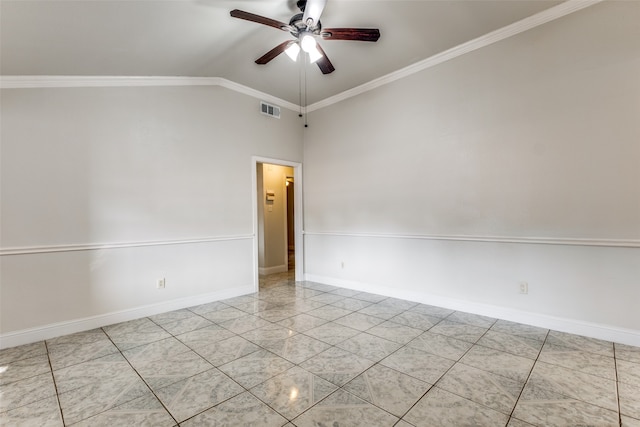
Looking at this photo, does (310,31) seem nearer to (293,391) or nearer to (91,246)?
(293,391)

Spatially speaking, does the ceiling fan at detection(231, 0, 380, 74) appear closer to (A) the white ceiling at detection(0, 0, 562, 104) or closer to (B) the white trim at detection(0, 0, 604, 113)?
(A) the white ceiling at detection(0, 0, 562, 104)

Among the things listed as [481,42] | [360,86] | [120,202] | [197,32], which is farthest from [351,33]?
[120,202]

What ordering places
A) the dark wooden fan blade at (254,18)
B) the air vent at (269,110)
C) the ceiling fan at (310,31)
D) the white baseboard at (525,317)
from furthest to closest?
the air vent at (269,110) < the white baseboard at (525,317) < the ceiling fan at (310,31) < the dark wooden fan blade at (254,18)

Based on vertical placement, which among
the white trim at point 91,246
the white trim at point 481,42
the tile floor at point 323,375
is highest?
the white trim at point 481,42

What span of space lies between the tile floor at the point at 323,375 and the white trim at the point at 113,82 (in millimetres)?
2547

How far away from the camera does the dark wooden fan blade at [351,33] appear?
2437 millimetres

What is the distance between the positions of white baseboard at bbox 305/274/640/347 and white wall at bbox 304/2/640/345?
0.01 m

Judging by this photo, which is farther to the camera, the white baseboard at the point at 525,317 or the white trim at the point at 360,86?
the white trim at the point at 360,86

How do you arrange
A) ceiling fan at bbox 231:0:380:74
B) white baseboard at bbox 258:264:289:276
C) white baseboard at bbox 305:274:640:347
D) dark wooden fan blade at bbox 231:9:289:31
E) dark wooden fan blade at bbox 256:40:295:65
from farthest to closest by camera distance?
1. white baseboard at bbox 258:264:289:276
2. dark wooden fan blade at bbox 256:40:295:65
3. white baseboard at bbox 305:274:640:347
4. ceiling fan at bbox 231:0:380:74
5. dark wooden fan blade at bbox 231:9:289:31

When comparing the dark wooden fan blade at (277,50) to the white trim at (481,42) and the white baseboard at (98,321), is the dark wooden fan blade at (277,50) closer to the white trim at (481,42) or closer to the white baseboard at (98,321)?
the white trim at (481,42)

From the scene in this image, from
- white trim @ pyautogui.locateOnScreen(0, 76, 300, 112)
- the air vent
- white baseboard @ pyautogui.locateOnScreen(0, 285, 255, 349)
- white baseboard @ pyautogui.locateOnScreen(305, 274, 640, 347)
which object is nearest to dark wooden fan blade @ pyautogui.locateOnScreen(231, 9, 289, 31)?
white trim @ pyautogui.locateOnScreen(0, 76, 300, 112)

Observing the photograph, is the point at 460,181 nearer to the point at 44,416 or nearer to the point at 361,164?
the point at 361,164

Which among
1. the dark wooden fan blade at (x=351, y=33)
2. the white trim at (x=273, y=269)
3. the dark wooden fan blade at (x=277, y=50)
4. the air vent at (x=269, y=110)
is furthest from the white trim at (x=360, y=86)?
the white trim at (x=273, y=269)

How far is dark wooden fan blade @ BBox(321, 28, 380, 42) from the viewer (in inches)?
95.9
